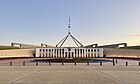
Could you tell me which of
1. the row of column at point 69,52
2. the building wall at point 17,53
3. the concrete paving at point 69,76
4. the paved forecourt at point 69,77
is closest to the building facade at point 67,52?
the row of column at point 69,52

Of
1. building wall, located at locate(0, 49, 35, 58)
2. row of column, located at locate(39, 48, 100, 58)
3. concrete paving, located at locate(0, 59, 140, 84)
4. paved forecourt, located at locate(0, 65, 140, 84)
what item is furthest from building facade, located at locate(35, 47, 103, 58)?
paved forecourt, located at locate(0, 65, 140, 84)

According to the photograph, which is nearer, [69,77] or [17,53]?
[69,77]

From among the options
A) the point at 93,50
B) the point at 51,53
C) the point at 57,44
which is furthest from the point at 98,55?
the point at 57,44

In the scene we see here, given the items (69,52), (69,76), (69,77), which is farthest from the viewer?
(69,52)

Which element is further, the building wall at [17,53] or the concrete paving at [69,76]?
the building wall at [17,53]

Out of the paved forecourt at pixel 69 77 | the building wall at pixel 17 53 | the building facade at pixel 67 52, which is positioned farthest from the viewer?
the building facade at pixel 67 52

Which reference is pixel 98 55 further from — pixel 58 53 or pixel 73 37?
pixel 73 37

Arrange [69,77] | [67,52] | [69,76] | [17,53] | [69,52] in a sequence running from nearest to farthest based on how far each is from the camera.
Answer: [69,77]
[69,76]
[69,52]
[67,52]
[17,53]

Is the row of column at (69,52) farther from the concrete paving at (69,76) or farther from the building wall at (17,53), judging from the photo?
the concrete paving at (69,76)

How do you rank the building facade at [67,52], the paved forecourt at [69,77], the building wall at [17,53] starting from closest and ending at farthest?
the paved forecourt at [69,77] → the building wall at [17,53] → the building facade at [67,52]

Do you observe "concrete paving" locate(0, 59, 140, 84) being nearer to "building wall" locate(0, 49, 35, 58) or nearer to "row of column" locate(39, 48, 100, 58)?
"building wall" locate(0, 49, 35, 58)

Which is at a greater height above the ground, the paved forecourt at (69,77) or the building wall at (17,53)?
the building wall at (17,53)

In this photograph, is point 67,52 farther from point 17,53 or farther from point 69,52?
point 17,53

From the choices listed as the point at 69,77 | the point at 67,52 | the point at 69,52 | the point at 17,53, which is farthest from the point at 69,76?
the point at 17,53
